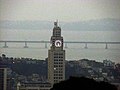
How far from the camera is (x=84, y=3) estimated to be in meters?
2.45

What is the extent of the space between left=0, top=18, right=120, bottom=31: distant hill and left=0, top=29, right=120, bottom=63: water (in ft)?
0.11

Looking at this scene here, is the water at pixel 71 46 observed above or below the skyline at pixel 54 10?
below

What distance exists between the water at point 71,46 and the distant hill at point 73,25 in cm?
4

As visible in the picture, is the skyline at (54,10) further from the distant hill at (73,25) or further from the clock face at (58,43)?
the clock face at (58,43)

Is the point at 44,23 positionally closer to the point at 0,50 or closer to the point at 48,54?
the point at 48,54

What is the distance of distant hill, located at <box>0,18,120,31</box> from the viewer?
2383 millimetres

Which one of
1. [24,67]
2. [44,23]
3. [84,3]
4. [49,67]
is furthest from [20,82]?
[84,3]

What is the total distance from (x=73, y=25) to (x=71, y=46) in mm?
186

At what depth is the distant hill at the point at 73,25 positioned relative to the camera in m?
2.38

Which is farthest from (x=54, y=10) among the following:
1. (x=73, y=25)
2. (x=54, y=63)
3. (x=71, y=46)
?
(x=54, y=63)

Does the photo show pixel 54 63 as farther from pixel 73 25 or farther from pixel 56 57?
pixel 73 25

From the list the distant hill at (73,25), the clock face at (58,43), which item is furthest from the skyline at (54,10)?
the clock face at (58,43)

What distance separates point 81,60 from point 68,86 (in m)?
2.00

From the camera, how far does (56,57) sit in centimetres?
237
